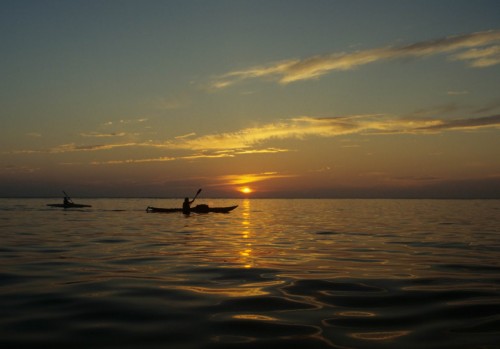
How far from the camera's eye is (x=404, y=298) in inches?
376

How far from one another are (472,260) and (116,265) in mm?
12210

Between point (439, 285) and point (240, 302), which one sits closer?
point (240, 302)

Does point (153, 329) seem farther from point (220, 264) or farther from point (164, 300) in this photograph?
point (220, 264)

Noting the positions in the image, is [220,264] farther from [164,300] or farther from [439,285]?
[439,285]

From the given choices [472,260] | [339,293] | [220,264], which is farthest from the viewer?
[472,260]

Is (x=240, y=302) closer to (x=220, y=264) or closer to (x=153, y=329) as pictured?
(x=153, y=329)

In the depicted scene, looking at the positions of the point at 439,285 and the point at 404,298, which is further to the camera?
the point at 439,285

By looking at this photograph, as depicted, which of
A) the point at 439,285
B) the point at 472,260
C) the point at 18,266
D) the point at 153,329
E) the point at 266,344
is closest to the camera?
the point at 266,344

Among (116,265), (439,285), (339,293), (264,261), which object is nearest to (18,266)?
(116,265)

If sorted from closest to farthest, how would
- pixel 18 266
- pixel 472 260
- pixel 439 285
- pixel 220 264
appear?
pixel 439 285 < pixel 18 266 < pixel 220 264 < pixel 472 260

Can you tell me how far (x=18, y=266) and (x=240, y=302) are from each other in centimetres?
840

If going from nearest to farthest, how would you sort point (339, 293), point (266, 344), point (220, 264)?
point (266, 344) → point (339, 293) → point (220, 264)

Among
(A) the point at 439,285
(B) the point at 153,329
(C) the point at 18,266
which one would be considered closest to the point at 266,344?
(B) the point at 153,329

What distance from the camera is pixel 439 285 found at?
36.4ft
